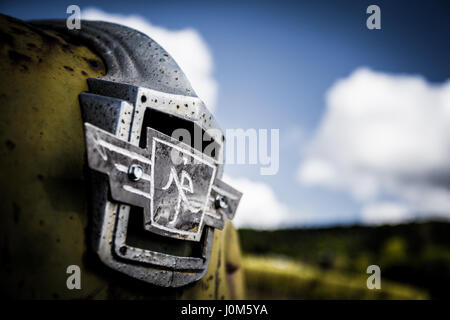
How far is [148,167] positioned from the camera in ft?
3.50

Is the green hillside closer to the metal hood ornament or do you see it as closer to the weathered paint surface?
the metal hood ornament

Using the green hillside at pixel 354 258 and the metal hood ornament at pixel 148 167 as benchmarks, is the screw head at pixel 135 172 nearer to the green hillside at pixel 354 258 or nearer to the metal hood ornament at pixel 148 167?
the metal hood ornament at pixel 148 167

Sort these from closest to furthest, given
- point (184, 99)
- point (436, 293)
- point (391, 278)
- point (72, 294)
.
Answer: point (72, 294) < point (184, 99) < point (436, 293) < point (391, 278)

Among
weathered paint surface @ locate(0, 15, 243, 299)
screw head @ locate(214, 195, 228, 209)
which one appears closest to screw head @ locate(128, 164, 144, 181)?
weathered paint surface @ locate(0, 15, 243, 299)

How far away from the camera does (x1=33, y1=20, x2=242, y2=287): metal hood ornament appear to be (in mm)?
1015

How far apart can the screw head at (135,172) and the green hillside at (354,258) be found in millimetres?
7507

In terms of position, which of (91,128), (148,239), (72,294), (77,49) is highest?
(77,49)

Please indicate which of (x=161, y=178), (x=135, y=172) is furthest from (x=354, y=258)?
(x=135, y=172)

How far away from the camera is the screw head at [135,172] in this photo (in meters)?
1.01

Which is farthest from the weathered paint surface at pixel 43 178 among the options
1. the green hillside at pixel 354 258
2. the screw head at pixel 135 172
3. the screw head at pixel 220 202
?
the green hillside at pixel 354 258
